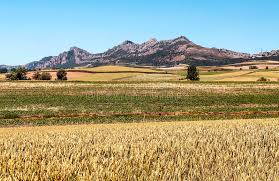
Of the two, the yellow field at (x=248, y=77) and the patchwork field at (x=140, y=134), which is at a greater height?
the patchwork field at (x=140, y=134)

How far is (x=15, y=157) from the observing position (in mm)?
9352

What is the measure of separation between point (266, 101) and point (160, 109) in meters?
21.7

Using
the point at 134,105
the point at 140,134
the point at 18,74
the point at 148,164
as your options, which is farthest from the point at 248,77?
the point at 148,164

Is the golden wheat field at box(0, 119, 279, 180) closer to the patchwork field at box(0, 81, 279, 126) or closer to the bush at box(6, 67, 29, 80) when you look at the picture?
the patchwork field at box(0, 81, 279, 126)

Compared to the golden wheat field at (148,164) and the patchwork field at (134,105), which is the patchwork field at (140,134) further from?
the patchwork field at (134,105)

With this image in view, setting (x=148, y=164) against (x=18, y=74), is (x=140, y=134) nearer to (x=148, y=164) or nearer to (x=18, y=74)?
(x=148, y=164)

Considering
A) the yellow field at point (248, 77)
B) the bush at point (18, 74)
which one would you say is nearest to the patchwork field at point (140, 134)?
the yellow field at point (248, 77)

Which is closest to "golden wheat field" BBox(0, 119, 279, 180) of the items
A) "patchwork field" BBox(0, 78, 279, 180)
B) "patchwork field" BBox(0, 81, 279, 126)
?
"patchwork field" BBox(0, 78, 279, 180)

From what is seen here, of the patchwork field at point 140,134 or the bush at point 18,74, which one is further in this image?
the bush at point 18,74

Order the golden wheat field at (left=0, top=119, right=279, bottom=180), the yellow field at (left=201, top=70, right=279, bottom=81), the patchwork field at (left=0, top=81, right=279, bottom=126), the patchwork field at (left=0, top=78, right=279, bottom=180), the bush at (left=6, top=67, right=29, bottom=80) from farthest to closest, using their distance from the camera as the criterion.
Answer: the bush at (left=6, top=67, right=29, bottom=80), the yellow field at (left=201, top=70, right=279, bottom=81), the patchwork field at (left=0, top=81, right=279, bottom=126), the patchwork field at (left=0, top=78, right=279, bottom=180), the golden wheat field at (left=0, top=119, right=279, bottom=180)

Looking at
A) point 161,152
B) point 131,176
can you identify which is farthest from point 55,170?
point 161,152

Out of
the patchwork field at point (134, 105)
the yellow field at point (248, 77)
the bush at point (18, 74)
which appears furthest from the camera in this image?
the bush at point (18, 74)

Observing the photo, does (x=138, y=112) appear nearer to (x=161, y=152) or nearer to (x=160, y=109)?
(x=160, y=109)

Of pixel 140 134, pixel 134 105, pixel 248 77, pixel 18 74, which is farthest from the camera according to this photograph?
pixel 18 74
